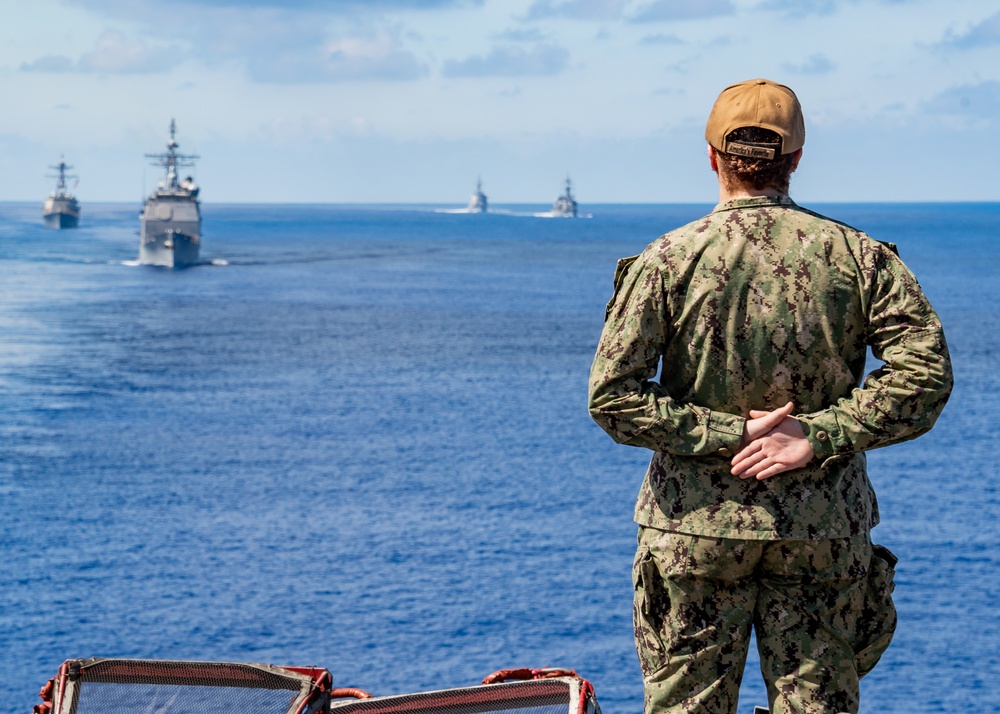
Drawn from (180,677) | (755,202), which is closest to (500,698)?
(180,677)

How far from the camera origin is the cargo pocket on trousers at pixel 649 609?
341cm

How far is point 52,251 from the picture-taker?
16500cm

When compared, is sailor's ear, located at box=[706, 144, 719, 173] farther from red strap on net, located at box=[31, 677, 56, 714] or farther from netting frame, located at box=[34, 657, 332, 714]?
red strap on net, located at box=[31, 677, 56, 714]

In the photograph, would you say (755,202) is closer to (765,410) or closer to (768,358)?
(768,358)

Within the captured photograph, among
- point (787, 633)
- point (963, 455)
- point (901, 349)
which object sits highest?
point (901, 349)

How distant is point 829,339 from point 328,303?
103680 millimetres

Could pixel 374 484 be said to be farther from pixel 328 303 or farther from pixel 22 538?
pixel 328 303

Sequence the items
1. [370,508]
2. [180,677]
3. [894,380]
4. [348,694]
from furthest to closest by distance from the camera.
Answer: [370,508], [348,694], [180,677], [894,380]

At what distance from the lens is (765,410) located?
3.35 m

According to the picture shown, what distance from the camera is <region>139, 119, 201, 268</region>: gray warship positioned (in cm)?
12138

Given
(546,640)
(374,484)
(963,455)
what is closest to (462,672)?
(546,640)

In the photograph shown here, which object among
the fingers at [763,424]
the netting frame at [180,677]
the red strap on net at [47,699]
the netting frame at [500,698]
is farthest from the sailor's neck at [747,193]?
the red strap on net at [47,699]

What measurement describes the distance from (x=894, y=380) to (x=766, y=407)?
0.34m

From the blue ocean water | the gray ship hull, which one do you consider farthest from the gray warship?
Answer: the blue ocean water
